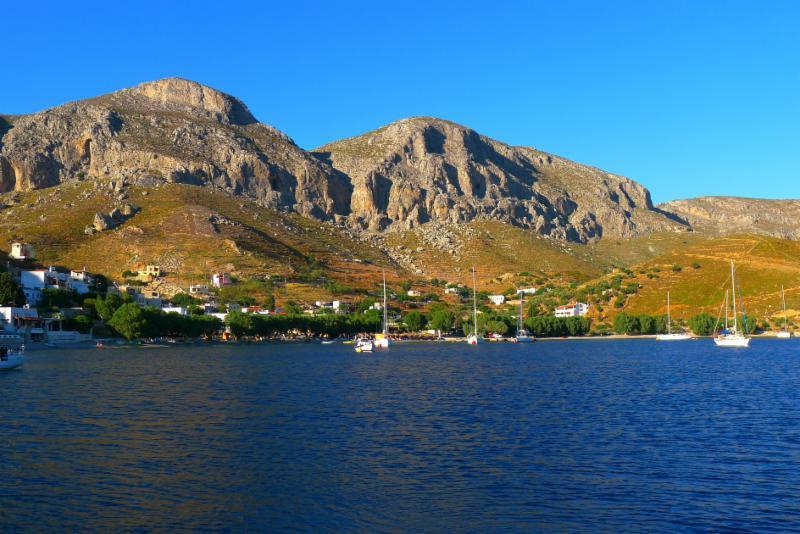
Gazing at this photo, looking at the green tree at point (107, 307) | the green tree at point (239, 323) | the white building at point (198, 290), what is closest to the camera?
the green tree at point (107, 307)

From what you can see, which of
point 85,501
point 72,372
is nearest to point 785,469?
point 85,501

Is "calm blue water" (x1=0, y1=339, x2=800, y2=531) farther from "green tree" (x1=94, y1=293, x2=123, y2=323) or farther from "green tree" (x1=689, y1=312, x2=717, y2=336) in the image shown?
"green tree" (x1=689, y1=312, x2=717, y2=336)

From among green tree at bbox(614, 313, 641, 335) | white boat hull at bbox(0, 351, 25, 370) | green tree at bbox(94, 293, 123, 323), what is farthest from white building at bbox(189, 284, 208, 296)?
green tree at bbox(614, 313, 641, 335)

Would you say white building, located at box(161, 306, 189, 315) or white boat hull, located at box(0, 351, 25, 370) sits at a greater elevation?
white building, located at box(161, 306, 189, 315)

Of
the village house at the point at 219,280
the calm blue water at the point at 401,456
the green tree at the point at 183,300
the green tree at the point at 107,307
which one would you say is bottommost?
the calm blue water at the point at 401,456

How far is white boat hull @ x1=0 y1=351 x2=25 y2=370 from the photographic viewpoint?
269 feet

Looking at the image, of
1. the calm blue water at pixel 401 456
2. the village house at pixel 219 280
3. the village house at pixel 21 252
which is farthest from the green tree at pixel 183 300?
the calm blue water at pixel 401 456

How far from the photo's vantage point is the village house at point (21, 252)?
618 feet

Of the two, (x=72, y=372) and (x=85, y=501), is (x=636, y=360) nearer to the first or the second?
(x=72, y=372)

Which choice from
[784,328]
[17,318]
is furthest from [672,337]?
[17,318]

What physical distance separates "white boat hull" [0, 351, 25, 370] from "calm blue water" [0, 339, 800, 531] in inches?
742

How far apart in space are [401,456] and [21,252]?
183 metres

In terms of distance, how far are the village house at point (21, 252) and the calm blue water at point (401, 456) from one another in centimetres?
13750

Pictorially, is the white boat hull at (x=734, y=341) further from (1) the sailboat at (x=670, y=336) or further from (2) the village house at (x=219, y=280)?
(2) the village house at (x=219, y=280)
